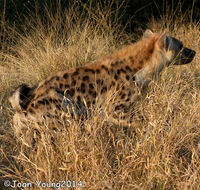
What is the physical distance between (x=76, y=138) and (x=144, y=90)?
5.17 feet

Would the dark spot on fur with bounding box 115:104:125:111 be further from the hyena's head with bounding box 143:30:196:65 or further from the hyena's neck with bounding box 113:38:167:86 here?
the hyena's head with bounding box 143:30:196:65

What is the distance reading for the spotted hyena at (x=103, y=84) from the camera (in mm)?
3535

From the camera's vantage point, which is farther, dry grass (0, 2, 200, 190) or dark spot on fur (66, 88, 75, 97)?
dark spot on fur (66, 88, 75, 97)

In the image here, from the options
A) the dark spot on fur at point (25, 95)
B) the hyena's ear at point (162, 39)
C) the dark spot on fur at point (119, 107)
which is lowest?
the dark spot on fur at point (119, 107)

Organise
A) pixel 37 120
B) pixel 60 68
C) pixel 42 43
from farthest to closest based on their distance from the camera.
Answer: pixel 42 43
pixel 60 68
pixel 37 120

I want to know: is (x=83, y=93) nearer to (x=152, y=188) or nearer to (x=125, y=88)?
(x=125, y=88)


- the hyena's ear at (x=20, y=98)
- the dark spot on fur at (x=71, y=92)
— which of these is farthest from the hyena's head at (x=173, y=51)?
the hyena's ear at (x=20, y=98)

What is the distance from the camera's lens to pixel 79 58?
541 centimetres

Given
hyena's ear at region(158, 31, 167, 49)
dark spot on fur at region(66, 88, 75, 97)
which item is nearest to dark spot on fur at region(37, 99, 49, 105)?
dark spot on fur at region(66, 88, 75, 97)

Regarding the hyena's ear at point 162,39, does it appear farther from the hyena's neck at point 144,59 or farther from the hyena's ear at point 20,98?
the hyena's ear at point 20,98

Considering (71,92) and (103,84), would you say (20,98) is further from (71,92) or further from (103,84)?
(103,84)

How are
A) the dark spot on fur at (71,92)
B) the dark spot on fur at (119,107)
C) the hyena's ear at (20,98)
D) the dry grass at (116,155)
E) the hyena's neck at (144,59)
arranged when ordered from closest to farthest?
the dry grass at (116,155) < the hyena's ear at (20,98) < the dark spot on fur at (71,92) < the dark spot on fur at (119,107) < the hyena's neck at (144,59)

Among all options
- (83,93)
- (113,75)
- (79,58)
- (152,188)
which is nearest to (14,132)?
(83,93)

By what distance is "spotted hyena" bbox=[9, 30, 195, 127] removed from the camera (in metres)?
3.54
